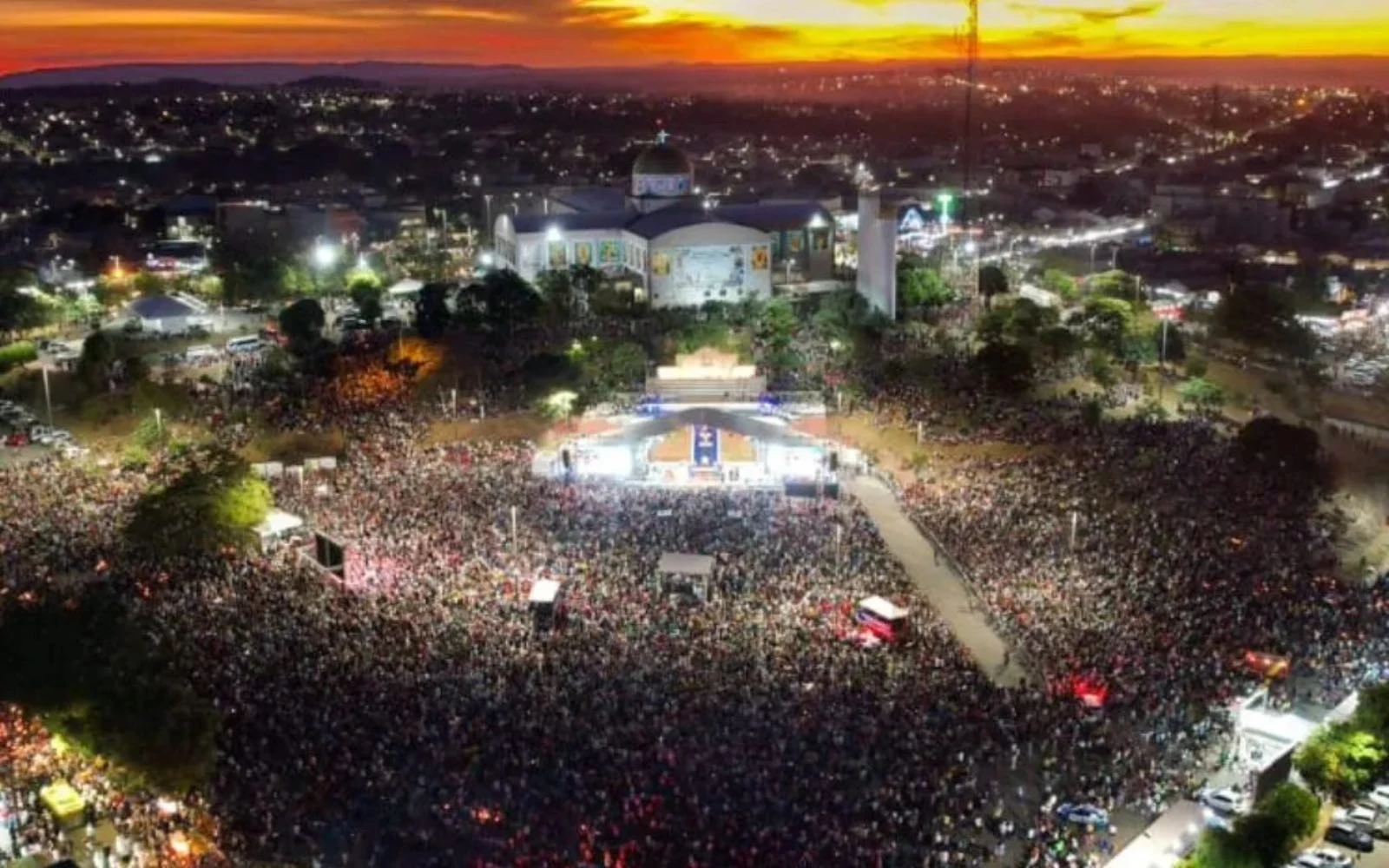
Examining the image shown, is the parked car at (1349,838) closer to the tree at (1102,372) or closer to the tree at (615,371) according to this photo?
the tree at (615,371)

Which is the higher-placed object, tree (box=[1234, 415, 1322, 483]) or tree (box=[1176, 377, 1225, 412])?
tree (box=[1234, 415, 1322, 483])

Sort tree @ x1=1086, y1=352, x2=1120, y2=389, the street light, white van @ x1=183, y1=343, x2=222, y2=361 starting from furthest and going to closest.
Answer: the street light, white van @ x1=183, y1=343, x2=222, y2=361, tree @ x1=1086, y1=352, x2=1120, y2=389

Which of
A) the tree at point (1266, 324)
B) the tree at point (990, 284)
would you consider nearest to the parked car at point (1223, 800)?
the tree at point (1266, 324)

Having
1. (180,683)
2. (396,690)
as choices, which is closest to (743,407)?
(396,690)

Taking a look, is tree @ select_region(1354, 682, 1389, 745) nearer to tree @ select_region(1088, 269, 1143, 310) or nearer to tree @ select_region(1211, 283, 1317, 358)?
tree @ select_region(1211, 283, 1317, 358)

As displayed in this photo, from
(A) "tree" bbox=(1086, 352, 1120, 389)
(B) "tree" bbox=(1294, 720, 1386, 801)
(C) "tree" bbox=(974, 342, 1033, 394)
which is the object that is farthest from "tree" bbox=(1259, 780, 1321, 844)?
(A) "tree" bbox=(1086, 352, 1120, 389)

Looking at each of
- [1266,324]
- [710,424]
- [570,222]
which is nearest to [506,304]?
[570,222]

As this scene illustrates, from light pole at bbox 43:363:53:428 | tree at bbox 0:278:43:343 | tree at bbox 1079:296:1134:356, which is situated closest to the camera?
light pole at bbox 43:363:53:428
